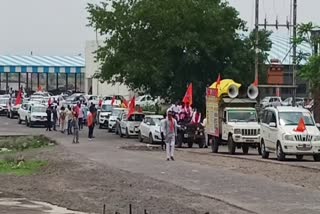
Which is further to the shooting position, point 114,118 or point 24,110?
point 24,110

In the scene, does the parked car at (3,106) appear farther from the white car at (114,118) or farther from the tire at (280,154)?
the tire at (280,154)

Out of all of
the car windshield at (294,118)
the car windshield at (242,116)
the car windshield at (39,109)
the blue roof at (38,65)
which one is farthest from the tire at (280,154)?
the blue roof at (38,65)

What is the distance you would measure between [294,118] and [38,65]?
3010 inches

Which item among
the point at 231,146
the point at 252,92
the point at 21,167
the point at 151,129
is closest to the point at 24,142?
the point at 151,129

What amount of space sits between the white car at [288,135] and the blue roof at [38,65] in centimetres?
7390

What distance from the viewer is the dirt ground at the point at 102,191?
1645 centimetres

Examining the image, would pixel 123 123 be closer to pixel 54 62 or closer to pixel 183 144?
pixel 183 144

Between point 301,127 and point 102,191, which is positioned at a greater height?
→ point 301,127

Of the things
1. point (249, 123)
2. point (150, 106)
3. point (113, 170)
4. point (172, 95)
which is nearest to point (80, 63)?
point (150, 106)

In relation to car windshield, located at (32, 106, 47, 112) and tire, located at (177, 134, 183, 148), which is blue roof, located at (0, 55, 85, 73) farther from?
tire, located at (177, 134, 183, 148)

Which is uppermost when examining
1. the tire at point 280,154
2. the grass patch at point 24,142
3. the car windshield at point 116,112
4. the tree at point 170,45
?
the tree at point 170,45

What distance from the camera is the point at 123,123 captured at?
163 ft

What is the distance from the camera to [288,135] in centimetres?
2889

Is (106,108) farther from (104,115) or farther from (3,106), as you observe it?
(3,106)
